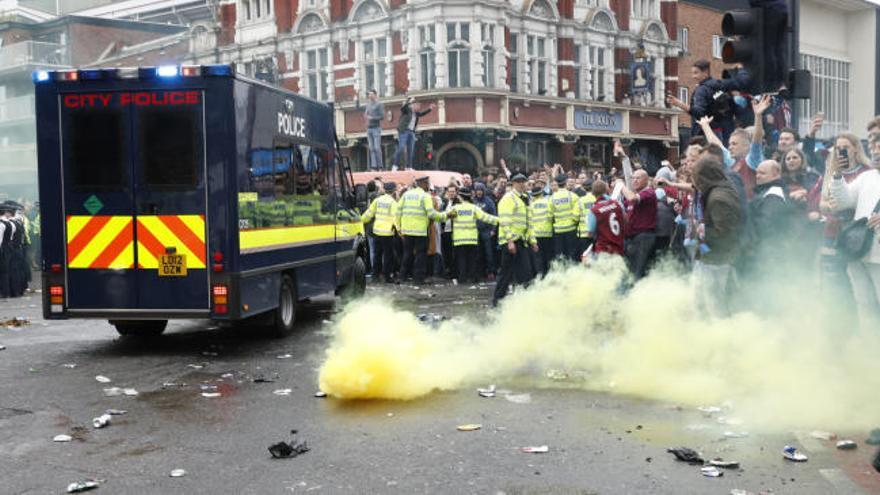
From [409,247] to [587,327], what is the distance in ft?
34.0

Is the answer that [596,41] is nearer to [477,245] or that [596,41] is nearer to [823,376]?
[477,245]

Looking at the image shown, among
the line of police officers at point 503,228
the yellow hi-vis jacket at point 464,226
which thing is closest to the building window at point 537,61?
the line of police officers at point 503,228

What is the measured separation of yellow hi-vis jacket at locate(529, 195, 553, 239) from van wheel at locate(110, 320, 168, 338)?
5875mm

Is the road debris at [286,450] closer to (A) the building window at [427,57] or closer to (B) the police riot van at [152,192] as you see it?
(B) the police riot van at [152,192]

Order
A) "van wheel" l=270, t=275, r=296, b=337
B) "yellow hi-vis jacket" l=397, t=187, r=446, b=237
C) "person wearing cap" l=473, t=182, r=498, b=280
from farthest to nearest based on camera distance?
"person wearing cap" l=473, t=182, r=498, b=280 < "yellow hi-vis jacket" l=397, t=187, r=446, b=237 < "van wheel" l=270, t=275, r=296, b=337

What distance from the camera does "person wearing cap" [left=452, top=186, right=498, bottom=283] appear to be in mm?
18062

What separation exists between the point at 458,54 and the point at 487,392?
28015mm

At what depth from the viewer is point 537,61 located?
37.6m

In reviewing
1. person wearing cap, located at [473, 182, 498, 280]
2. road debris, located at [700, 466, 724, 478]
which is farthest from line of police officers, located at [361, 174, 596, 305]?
road debris, located at [700, 466, 724, 478]

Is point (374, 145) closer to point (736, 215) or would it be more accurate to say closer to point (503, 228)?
point (503, 228)

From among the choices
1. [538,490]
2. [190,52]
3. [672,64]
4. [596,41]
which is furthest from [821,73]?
[538,490]

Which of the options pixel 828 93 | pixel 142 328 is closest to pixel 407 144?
pixel 142 328

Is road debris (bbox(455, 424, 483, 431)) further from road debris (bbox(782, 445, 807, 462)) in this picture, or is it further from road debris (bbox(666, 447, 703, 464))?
road debris (bbox(782, 445, 807, 462))

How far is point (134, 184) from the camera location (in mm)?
9969
